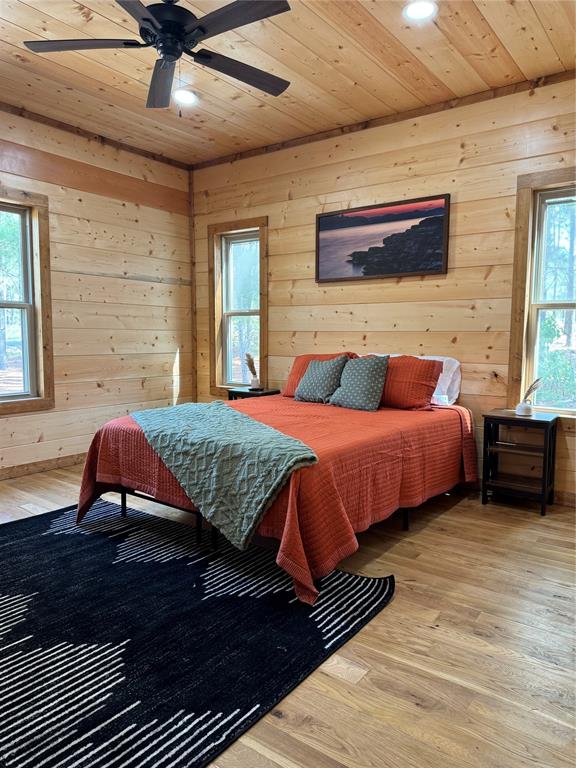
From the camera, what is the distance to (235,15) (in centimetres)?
217

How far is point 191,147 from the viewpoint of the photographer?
489 cm

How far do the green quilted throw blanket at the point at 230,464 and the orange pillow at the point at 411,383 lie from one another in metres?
1.12

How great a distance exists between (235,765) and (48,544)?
1.87 metres

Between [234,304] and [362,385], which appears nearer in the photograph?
[362,385]

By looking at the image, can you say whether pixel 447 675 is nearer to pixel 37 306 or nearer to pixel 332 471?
pixel 332 471

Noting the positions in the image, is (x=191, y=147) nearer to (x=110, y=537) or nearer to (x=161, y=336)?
(x=161, y=336)

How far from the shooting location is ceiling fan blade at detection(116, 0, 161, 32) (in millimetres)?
2078

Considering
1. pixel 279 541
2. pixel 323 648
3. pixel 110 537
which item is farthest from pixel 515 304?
pixel 110 537

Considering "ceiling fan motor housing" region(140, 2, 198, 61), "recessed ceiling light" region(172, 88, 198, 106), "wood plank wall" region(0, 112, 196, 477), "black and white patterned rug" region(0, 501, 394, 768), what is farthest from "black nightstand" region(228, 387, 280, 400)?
"ceiling fan motor housing" region(140, 2, 198, 61)

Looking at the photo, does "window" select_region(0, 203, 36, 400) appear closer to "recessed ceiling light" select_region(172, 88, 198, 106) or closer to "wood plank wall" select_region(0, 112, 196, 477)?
"wood plank wall" select_region(0, 112, 196, 477)

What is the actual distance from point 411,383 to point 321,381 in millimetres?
662

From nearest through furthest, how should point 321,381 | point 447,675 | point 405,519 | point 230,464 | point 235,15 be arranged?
point 447,675 → point 235,15 → point 230,464 → point 405,519 → point 321,381

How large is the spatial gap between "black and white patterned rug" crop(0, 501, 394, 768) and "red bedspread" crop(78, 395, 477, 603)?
0.77ft

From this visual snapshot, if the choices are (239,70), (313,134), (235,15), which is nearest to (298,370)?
(313,134)
